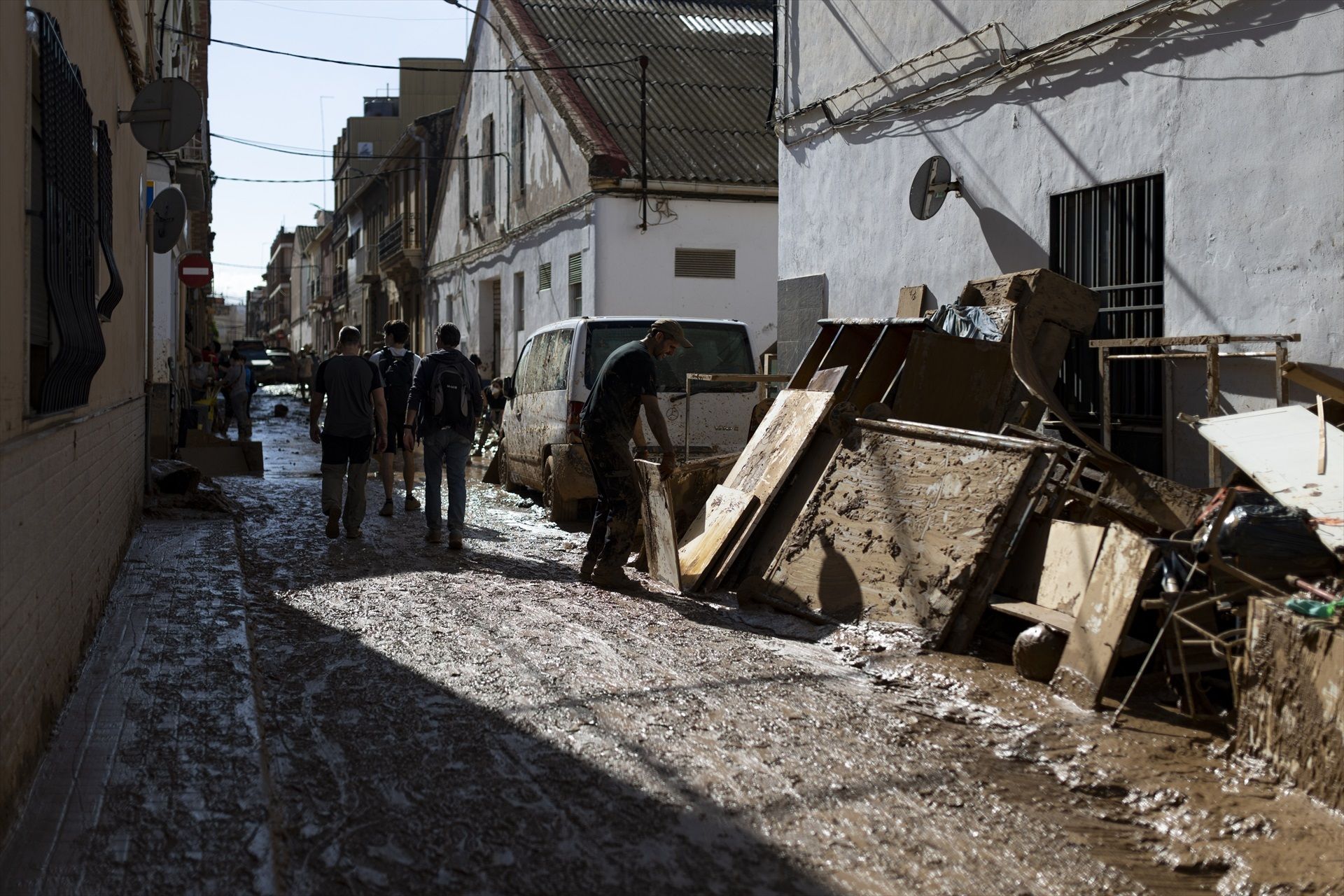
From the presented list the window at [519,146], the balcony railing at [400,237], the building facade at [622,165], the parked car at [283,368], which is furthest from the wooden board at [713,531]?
the parked car at [283,368]

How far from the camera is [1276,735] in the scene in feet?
14.5

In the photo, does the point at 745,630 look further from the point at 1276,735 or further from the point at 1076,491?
the point at 1276,735

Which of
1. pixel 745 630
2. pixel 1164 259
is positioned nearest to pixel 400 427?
pixel 745 630

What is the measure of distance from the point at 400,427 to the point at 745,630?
639 centimetres

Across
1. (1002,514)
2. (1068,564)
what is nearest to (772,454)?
(1002,514)

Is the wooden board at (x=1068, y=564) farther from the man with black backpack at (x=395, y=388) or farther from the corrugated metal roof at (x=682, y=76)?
the corrugated metal roof at (x=682, y=76)

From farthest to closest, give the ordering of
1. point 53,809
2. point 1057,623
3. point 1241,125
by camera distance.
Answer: point 1241,125 → point 1057,623 → point 53,809

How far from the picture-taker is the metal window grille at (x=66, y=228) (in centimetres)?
476

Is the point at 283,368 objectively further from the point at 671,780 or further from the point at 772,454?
the point at 671,780

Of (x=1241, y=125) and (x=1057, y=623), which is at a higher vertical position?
(x=1241, y=125)

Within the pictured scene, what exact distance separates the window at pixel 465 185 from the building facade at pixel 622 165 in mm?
1533

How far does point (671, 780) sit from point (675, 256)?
15758mm

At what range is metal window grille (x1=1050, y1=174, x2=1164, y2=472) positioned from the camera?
839 cm

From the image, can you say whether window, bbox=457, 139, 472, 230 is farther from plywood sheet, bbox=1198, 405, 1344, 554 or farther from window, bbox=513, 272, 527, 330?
plywood sheet, bbox=1198, 405, 1344, 554
